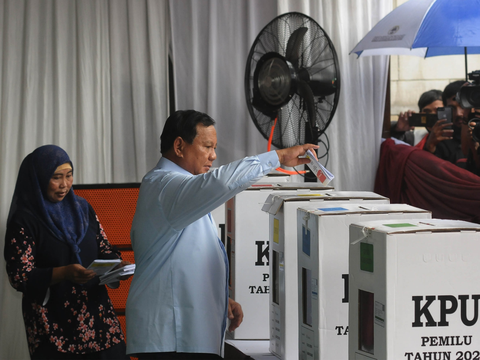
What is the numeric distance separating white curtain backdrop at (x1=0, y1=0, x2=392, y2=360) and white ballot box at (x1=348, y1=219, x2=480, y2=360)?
2.24 metres

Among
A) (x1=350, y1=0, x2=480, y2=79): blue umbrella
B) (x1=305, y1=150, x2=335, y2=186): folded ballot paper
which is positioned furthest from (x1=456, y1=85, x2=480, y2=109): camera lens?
(x1=305, y1=150, x2=335, y2=186): folded ballot paper

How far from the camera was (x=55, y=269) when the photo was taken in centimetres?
212

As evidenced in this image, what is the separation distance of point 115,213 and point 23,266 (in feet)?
3.17

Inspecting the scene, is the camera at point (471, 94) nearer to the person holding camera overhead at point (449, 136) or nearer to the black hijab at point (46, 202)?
the person holding camera overhead at point (449, 136)

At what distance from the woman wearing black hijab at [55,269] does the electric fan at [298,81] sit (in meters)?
1.00

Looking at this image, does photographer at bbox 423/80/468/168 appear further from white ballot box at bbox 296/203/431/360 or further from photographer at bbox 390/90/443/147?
white ballot box at bbox 296/203/431/360

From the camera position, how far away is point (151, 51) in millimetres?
3488

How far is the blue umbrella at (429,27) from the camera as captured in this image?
2.61 meters

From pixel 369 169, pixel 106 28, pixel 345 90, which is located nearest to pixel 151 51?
pixel 106 28

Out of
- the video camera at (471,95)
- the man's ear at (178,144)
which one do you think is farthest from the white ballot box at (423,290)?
the video camera at (471,95)

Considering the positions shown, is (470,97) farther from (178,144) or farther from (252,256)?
(178,144)

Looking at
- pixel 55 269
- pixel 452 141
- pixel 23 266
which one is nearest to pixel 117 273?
pixel 55 269

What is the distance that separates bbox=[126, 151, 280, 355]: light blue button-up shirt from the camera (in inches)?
62.9

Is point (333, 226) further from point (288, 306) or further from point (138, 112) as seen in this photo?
point (138, 112)
